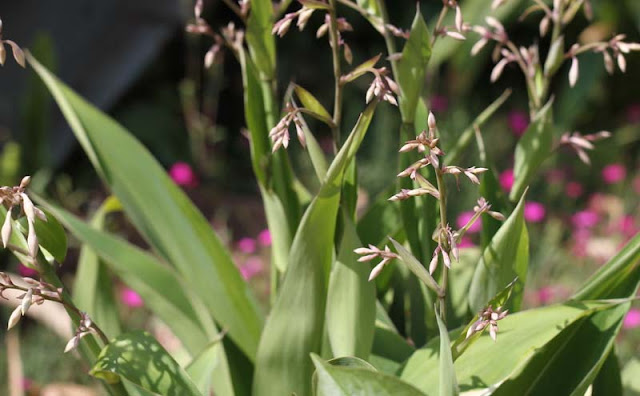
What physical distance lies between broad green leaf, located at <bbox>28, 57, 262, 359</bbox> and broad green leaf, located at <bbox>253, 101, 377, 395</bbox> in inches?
4.7

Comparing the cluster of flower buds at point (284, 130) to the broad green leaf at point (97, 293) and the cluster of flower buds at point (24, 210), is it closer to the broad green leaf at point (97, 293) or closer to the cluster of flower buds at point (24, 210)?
the cluster of flower buds at point (24, 210)

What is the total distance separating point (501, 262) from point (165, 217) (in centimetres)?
40

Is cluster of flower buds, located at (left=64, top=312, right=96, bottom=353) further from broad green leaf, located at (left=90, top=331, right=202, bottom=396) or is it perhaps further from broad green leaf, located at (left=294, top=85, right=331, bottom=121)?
broad green leaf, located at (left=294, top=85, right=331, bottom=121)

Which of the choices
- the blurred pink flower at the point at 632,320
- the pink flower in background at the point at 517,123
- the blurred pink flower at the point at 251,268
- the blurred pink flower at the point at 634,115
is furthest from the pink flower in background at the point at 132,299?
the blurred pink flower at the point at 634,115

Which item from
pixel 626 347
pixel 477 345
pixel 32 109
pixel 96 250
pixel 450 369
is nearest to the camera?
pixel 450 369

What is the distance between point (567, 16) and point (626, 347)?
1.22 metres

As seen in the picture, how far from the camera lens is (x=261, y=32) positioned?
2.86ft

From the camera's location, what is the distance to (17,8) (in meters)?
3.15

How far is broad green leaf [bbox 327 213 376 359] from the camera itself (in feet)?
2.63

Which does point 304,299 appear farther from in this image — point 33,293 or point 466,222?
point 466,222

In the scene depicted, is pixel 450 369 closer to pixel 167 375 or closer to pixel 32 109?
pixel 167 375

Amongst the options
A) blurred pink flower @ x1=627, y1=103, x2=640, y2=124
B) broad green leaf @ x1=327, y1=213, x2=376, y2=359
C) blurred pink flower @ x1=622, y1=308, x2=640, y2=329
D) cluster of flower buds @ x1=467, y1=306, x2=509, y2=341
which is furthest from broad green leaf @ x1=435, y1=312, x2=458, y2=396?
blurred pink flower @ x1=627, y1=103, x2=640, y2=124

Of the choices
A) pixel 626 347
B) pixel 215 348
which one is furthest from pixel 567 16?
pixel 626 347

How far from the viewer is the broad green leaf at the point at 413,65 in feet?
2.62
